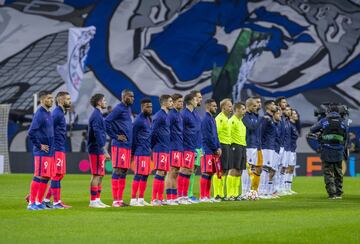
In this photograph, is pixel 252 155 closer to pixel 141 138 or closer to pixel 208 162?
pixel 208 162

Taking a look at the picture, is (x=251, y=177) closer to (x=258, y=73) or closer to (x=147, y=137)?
(x=147, y=137)

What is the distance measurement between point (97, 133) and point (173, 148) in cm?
304

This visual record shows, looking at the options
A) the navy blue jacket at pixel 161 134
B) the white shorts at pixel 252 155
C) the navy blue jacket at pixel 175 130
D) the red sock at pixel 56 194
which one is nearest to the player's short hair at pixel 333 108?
the white shorts at pixel 252 155

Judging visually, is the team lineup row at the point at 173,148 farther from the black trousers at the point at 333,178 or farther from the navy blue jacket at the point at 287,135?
the black trousers at the point at 333,178

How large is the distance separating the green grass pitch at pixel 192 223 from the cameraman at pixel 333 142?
1814 millimetres

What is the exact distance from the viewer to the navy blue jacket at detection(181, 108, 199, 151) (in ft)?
74.8

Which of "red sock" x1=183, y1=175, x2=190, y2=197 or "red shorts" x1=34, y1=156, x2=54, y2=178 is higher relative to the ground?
"red shorts" x1=34, y1=156, x2=54, y2=178

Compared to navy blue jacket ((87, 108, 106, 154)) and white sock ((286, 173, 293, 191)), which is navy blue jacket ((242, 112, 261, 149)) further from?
navy blue jacket ((87, 108, 106, 154))

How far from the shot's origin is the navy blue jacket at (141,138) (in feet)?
69.6

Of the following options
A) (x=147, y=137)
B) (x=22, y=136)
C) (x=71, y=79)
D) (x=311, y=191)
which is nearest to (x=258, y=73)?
(x=22, y=136)

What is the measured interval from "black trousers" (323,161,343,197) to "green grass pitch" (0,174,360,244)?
1694 mm

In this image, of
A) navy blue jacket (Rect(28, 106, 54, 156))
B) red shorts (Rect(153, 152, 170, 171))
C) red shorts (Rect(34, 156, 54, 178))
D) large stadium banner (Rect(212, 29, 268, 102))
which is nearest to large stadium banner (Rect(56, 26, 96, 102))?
large stadium banner (Rect(212, 29, 268, 102))

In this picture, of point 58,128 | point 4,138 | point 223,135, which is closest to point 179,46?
point 4,138

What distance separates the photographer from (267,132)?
26.0 meters
